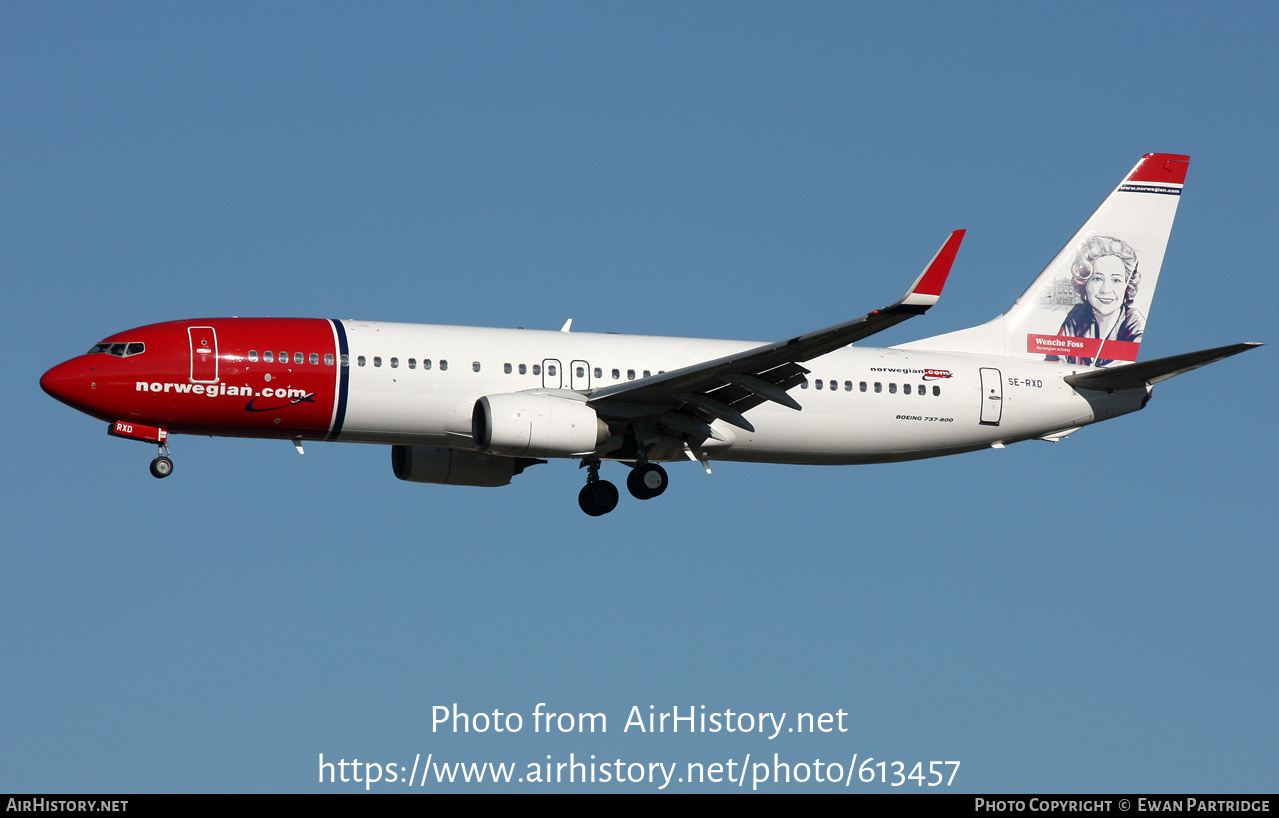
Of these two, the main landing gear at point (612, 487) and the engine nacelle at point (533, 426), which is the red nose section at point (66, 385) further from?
the main landing gear at point (612, 487)

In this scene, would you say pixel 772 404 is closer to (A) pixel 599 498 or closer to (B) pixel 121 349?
(A) pixel 599 498

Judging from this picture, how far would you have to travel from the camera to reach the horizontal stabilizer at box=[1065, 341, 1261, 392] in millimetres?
35878

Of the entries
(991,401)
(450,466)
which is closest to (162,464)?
(450,466)

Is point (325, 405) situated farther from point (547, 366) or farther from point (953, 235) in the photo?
point (953, 235)

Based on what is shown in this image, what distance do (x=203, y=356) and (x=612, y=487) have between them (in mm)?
10138

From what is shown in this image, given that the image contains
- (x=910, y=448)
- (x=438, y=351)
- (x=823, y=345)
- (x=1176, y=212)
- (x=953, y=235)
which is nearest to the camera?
(x=953, y=235)

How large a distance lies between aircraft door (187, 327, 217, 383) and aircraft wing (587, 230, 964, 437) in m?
8.45

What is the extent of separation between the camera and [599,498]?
3806 cm

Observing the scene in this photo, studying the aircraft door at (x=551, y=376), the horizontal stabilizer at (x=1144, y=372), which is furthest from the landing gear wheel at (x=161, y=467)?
the horizontal stabilizer at (x=1144, y=372)

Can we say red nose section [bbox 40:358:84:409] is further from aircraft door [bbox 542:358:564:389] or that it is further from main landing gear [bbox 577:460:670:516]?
main landing gear [bbox 577:460:670:516]

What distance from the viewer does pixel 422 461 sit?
3962cm

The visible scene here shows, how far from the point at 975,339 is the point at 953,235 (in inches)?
444

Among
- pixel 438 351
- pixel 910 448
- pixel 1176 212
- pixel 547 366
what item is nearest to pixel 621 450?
pixel 547 366

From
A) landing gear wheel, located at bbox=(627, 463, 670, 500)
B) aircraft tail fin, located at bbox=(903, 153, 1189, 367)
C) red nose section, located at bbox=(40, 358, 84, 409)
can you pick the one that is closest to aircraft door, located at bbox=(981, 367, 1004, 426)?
aircraft tail fin, located at bbox=(903, 153, 1189, 367)
